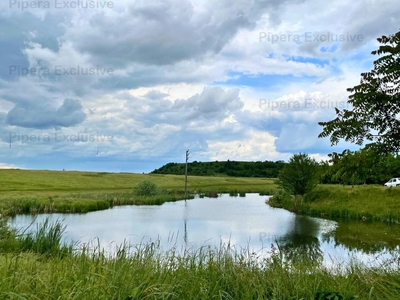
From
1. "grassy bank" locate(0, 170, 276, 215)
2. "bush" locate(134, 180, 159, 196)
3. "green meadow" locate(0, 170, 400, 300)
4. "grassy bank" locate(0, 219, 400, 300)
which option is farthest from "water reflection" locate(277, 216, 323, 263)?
"bush" locate(134, 180, 159, 196)

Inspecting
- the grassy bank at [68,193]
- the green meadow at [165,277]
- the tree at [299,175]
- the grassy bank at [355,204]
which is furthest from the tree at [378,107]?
the tree at [299,175]

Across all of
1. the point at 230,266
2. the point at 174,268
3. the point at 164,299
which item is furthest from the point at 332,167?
the point at 164,299

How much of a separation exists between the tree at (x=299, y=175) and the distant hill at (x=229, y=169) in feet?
312

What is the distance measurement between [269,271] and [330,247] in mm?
15783

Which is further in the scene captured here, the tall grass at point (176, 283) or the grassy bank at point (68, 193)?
the grassy bank at point (68, 193)

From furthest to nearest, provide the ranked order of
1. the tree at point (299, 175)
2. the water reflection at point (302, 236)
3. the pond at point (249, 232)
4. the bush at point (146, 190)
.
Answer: the bush at point (146, 190) < the tree at point (299, 175) < the water reflection at point (302, 236) < the pond at point (249, 232)

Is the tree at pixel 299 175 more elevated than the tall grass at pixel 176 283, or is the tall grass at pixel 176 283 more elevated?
the tree at pixel 299 175

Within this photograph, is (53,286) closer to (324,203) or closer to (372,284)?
(372,284)

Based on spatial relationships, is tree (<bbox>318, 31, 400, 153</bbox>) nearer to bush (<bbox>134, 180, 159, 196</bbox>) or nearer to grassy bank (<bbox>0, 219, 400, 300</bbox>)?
grassy bank (<bbox>0, 219, 400, 300</bbox>)

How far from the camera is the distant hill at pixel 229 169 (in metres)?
140

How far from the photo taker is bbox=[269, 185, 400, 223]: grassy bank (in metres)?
31.3

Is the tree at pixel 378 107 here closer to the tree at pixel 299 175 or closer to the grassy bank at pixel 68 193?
the grassy bank at pixel 68 193

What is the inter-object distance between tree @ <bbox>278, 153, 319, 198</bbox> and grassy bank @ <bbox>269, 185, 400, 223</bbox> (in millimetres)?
2033

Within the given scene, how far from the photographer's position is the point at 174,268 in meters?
5.98
